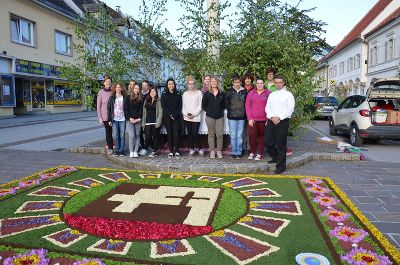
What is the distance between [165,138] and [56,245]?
5628 millimetres

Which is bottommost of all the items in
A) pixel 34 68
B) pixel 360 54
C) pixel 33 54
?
pixel 34 68

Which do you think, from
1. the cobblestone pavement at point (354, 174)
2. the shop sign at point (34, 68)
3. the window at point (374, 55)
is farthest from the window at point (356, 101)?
the window at point (374, 55)

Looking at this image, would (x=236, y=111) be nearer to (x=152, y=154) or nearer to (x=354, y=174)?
(x=152, y=154)

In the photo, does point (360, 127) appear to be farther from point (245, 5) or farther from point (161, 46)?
point (161, 46)

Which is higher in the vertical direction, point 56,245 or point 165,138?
point 165,138

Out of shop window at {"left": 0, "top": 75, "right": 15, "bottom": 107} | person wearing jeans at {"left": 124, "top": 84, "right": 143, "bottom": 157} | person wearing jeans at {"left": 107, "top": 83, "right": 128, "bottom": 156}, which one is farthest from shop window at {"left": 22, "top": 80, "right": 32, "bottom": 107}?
person wearing jeans at {"left": 124, "top": 84, "right": 143, "bottom": 157}

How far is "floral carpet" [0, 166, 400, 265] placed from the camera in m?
3.51

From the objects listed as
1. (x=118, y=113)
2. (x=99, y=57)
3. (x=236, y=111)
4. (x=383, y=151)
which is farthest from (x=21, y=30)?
(x=383, y=151)

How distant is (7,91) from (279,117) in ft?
64.9

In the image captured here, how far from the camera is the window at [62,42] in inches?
1063

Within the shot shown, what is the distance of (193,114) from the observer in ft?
26.4

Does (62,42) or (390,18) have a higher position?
(390,18)

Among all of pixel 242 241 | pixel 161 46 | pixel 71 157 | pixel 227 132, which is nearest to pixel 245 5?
pixel 161 46

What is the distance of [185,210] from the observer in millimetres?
4824
